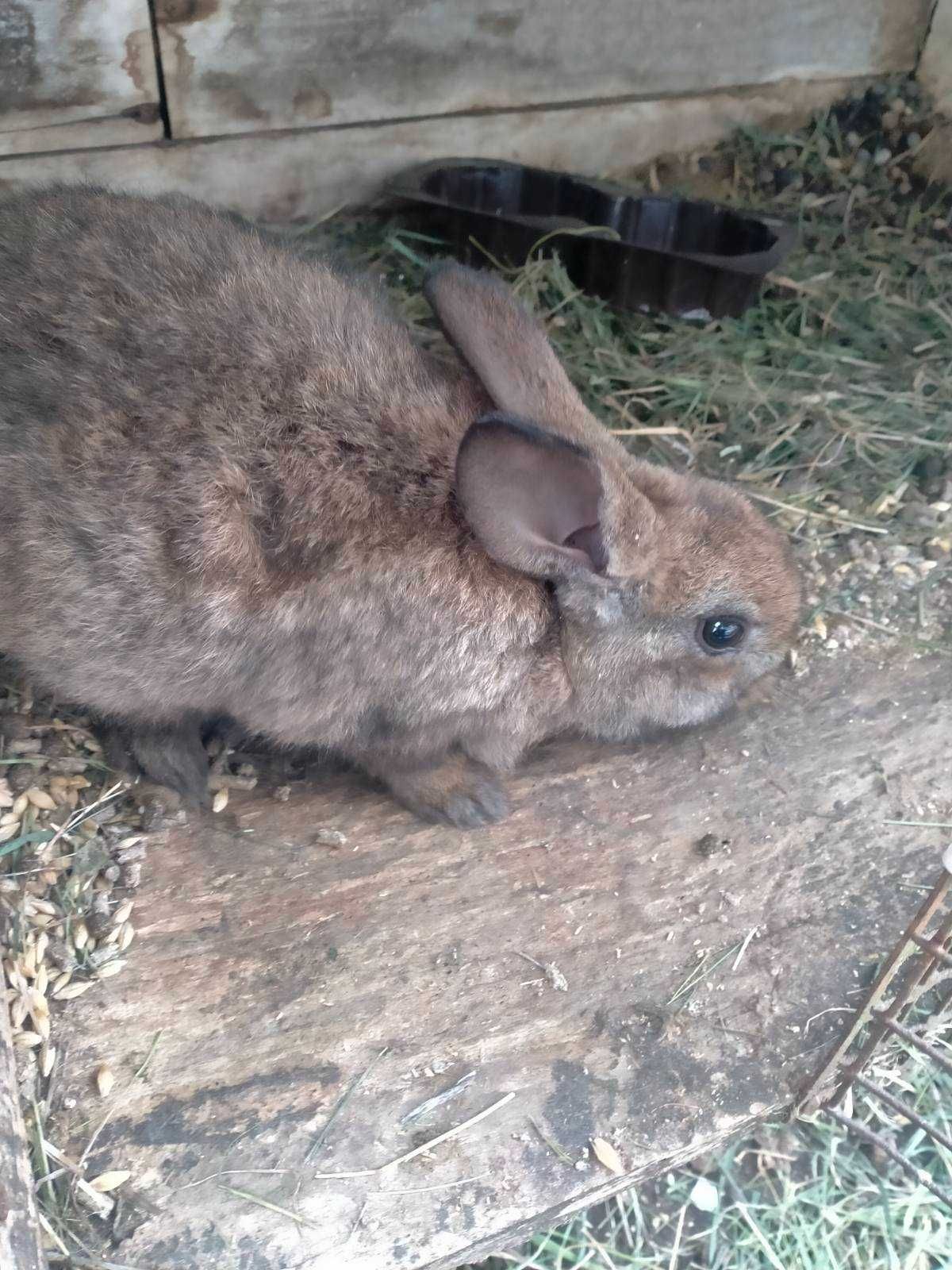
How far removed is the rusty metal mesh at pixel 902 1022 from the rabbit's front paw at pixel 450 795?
3.28ft

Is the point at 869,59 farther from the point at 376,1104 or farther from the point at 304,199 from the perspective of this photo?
the point at 376,1104

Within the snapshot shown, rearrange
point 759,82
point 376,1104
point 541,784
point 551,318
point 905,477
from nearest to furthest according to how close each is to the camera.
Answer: point 376,1104 → point 541,784 → point 905,477 → point 551,318 → point 759,82

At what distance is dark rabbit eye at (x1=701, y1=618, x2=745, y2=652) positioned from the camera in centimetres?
289

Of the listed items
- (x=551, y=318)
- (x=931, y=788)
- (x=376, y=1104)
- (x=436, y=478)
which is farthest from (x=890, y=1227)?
(x=551, y=318)

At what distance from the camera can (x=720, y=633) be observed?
2.89 metres

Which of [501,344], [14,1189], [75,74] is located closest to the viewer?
[14,1189]

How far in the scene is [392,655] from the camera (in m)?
2.61

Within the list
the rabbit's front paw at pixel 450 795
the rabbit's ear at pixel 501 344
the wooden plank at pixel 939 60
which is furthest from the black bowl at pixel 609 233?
the rabbit's front paw at pixel 450 795

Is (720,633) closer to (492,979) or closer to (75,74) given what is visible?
(492,979)

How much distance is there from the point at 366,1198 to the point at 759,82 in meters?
4.47

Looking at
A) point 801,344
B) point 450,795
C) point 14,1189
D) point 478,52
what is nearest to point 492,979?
point 450,795

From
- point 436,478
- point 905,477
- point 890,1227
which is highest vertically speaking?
point 436,478

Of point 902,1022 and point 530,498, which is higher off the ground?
point 530,498

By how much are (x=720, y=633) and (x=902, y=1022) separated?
1.03 meters
